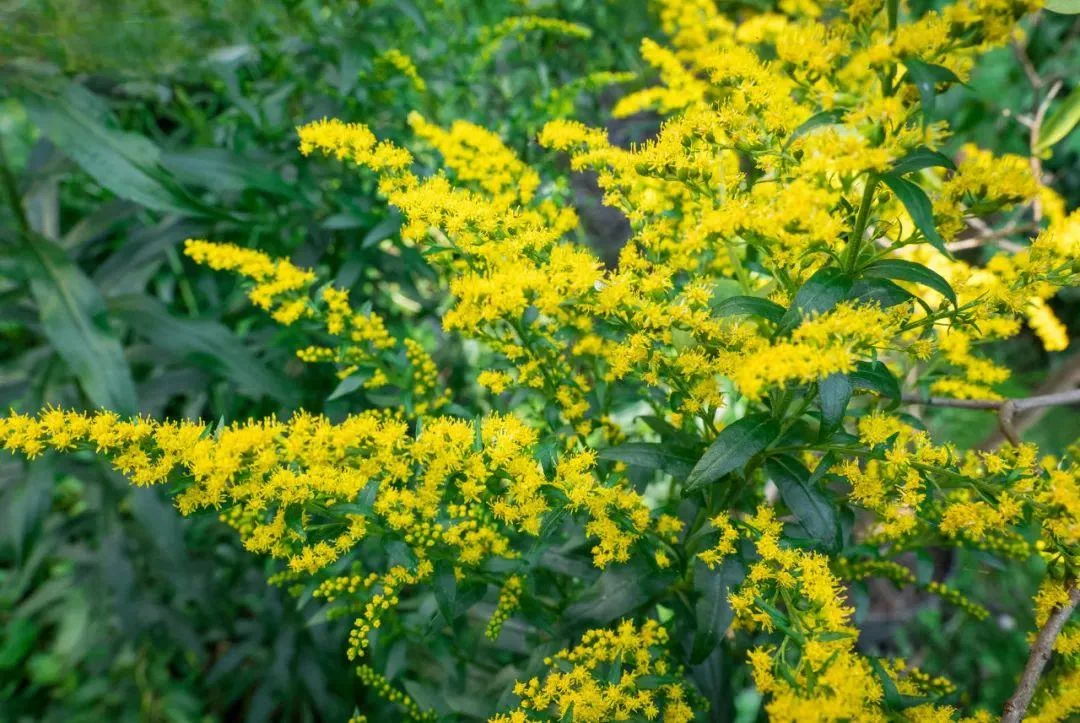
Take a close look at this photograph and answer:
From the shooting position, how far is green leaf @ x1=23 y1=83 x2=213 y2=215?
1.49 meters

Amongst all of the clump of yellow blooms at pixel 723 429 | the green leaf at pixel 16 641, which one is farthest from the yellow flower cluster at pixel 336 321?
the green leaf at pixel 16 641

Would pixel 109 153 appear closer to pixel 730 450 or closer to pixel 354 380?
pixel 354 380

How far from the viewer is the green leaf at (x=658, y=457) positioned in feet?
3.34

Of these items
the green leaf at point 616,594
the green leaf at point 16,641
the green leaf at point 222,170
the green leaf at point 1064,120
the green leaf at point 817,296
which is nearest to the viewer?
the green leaf at point 817,296

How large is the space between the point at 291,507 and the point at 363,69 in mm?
1150

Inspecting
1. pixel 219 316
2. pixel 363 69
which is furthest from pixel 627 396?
pixel 219 316

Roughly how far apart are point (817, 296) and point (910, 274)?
125 mm

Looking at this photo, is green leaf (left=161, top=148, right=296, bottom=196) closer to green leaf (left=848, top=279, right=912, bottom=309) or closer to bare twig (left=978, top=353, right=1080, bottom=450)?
green leaf (left=848, top=279, right=912, bottom=309)

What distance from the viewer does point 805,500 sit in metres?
0.95

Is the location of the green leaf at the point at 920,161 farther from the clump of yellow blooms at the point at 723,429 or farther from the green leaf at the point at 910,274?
the green leaf at the point at 910,274

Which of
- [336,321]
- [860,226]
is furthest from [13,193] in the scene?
[860,226]

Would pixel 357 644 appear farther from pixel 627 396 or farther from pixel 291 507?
pixel 627 396

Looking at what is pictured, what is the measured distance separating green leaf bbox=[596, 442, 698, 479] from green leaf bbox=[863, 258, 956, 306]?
331 mm

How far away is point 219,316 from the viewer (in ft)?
6.31
